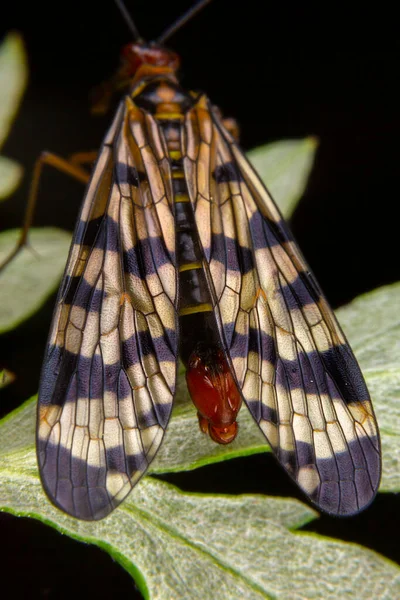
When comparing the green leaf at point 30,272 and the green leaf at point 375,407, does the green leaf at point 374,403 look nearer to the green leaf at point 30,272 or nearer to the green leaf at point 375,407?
the green leaf at point 375,407

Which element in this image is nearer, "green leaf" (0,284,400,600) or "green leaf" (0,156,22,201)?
"green leaf" (0,284,400,600)

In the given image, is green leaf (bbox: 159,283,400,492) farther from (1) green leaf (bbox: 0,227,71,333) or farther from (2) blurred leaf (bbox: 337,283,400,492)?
(1) green leaf (bbox: 0,227,71,333)

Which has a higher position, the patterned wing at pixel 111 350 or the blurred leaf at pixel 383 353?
the patterned wing at pixel 111 350

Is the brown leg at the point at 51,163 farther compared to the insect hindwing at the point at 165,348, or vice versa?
the brown leg at the point at 51,163

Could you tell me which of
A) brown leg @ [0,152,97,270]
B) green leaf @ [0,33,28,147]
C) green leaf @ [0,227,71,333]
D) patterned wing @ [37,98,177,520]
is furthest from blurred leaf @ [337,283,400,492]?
green leaf @ [0,33,28,147]

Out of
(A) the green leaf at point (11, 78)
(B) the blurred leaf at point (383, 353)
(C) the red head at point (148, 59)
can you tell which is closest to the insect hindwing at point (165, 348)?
(B) the blurred leaf at point (383, 353)

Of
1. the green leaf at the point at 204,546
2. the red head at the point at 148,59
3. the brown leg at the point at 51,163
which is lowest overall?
the green leaf at the point at 204,546

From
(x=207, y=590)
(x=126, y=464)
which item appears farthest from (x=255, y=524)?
(x=126, y=464)
